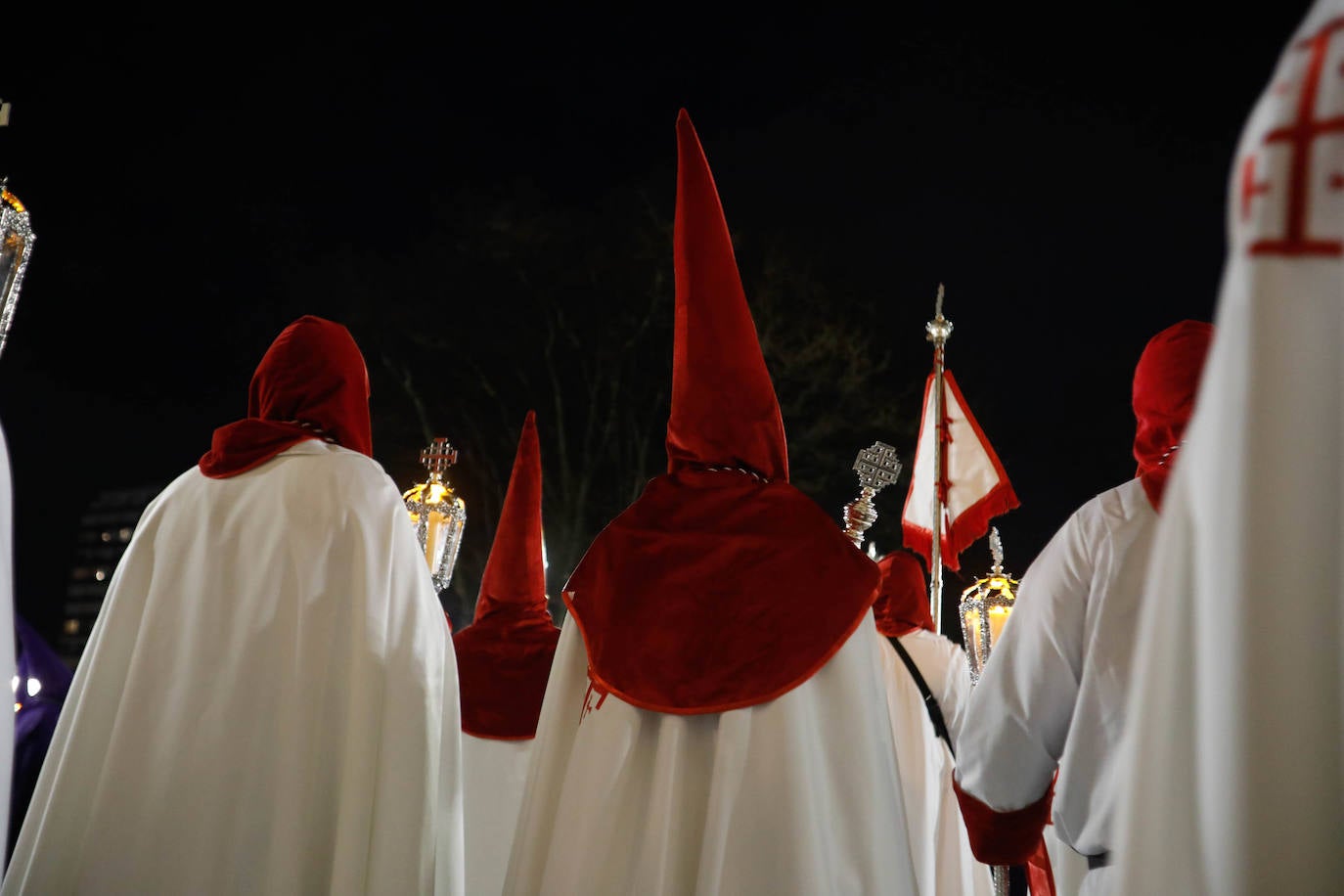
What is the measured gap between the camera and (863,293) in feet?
45.9

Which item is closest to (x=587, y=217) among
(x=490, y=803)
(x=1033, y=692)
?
(x=490, y=803)

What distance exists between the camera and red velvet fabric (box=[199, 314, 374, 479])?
3098 millimetres

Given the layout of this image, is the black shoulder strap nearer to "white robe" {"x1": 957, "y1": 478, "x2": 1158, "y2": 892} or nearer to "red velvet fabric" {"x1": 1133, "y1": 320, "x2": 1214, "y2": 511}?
"white robe" {"x1": 957, "y1": 478, "x2": 1158, "y2": 892}

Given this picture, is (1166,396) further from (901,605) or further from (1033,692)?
(901,605)

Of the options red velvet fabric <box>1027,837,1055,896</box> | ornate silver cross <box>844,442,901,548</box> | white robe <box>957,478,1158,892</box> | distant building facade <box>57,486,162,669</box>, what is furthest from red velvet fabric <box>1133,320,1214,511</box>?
distant building facade <box>57,486,162,669</box>

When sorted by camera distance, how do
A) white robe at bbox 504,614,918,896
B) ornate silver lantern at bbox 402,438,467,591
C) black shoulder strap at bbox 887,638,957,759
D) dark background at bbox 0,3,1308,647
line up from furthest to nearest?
dark background at bbox 0,3,1308,647
ornate silver lantern at bbox 402,438,467,591
black shoulder strap at bbox 887,638,957,759
white robe at bbox 504,614,918,896

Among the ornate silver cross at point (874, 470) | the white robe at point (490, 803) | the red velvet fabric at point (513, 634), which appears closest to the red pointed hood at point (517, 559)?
the red velvet fabric at point (513, 634)

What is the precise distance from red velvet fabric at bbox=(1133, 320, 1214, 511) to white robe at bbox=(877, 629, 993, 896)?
2.20 metres

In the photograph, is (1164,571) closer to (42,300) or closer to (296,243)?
(42,300)

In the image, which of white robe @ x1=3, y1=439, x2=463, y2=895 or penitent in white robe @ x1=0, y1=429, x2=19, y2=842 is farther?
white robe @ x1=3, y1=439, x2=463, y2=895

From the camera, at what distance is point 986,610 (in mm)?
5621

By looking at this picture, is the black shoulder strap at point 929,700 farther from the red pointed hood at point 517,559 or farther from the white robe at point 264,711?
the white robe at point 264,711

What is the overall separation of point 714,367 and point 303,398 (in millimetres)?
1365

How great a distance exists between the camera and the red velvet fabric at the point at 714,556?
95.0 inches
